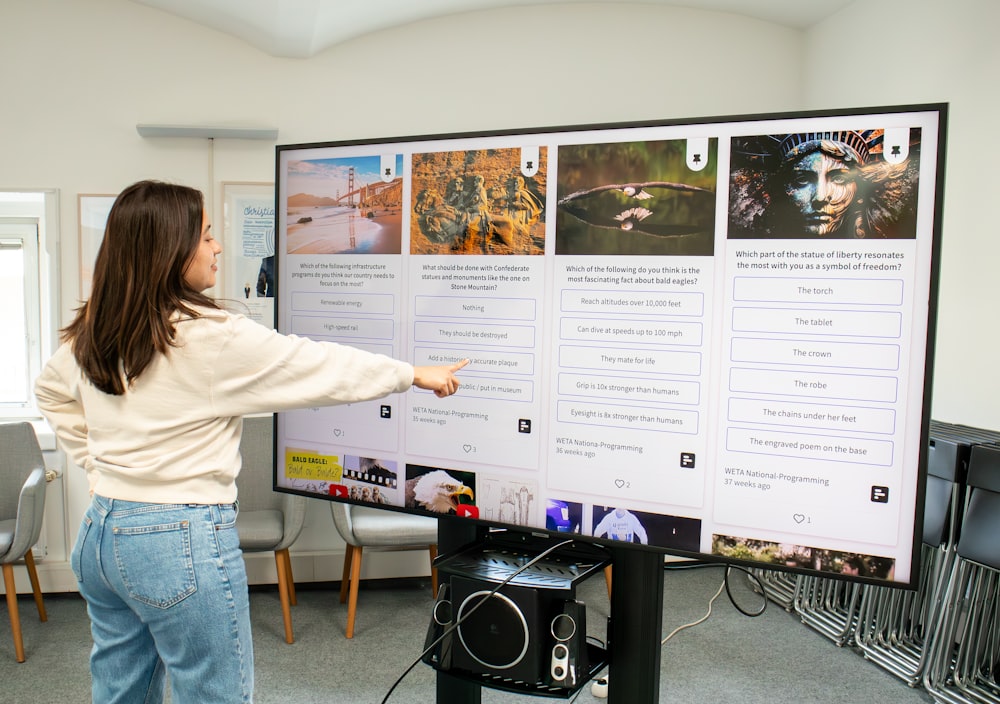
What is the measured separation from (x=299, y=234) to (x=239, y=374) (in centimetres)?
61

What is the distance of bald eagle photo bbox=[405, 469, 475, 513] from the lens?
5.79 ft

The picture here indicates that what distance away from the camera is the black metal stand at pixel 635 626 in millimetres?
1595

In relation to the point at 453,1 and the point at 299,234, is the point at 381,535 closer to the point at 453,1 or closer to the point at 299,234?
the point at 299,234

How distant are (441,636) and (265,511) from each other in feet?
7.37

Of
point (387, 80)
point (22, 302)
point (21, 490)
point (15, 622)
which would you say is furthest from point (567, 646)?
point (22, 302)

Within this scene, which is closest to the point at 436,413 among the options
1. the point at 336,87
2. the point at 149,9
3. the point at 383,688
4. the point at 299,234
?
the point at 299,234

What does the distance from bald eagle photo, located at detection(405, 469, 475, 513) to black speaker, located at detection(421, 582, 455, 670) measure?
20 cm

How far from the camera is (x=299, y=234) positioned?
1.97 m

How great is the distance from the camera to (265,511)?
11.8ft

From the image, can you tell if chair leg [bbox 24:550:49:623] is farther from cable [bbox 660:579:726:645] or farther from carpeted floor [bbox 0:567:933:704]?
cable [bbox 660:579:726:645]

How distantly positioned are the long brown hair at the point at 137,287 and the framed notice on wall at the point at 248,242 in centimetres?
227

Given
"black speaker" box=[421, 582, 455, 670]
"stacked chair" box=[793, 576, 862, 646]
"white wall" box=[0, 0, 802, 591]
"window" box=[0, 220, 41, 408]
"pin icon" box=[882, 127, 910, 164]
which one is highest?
"white wall" box=[0, 0, 802, 591]

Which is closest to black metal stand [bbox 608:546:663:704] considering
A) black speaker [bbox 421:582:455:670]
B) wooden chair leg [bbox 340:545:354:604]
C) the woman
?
black speaker [bbox 421:582:455:670]

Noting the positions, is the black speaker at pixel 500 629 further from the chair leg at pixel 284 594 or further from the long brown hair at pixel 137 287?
the chair leg at pixel 284 594
